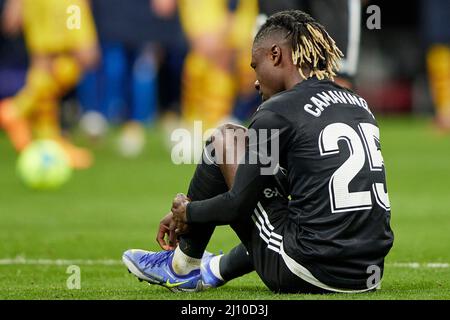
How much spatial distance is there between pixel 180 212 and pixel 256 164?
0.44 metres

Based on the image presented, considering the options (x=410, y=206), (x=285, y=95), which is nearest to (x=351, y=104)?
(x=285, y=95)

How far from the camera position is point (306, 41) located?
14.3 feet

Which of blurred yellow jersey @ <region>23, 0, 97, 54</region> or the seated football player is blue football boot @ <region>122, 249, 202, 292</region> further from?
blurred yellow jersey @ <region>23, 0, 97, 54</region>

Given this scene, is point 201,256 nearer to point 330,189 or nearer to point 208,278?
point 208,278

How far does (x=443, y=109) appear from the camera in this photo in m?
17.3

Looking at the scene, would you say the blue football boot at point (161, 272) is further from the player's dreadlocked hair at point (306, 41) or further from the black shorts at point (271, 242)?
the player's dreadlocked hair at point (306, 41)

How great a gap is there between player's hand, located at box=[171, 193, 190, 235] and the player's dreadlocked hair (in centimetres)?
69

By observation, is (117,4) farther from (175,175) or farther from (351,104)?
(351,104)

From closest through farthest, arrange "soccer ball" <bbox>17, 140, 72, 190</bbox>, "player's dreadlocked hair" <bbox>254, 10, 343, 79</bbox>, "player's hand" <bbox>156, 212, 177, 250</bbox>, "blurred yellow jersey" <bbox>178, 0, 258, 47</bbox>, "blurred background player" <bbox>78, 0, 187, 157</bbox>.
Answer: "player's dreadlocked hair" <bbox>254, 10, 343, 79</bbox> → "player's hand" <bbox>156, 212, 177, 250</bbox> → "soccer ball" <bbox>17, 140, 72, 190</bbox> → "blurred yellow jersey" <bbox>178, 0, 258, 47</bbox> → "blurred background player" <bbox>78, 0, 187, 157</bbox>

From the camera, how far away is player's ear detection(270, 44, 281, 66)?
438 cm

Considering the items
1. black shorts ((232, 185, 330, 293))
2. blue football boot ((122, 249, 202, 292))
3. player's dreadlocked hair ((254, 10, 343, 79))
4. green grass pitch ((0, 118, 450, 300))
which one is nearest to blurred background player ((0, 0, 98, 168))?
green grass pitch ((0, 118, 450, 300))

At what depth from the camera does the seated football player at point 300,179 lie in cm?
420

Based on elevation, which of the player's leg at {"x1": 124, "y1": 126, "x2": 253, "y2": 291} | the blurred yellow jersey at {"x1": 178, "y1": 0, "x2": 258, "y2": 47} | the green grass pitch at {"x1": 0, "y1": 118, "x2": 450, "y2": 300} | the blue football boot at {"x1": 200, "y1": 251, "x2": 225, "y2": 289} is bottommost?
the green grass pitch at {"x1": 0, "y1": 118, "x2": 450, "y2": 300}

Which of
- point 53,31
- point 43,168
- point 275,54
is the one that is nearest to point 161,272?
point 275,54
